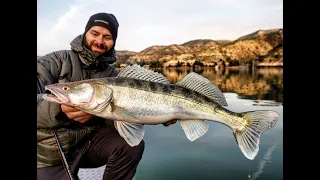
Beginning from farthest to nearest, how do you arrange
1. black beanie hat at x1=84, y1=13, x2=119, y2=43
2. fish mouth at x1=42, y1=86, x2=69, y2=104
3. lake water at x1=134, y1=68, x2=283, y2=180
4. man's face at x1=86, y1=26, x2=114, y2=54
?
lake water at x1=134, y1=68, x2=283, y2=180 < black beanie hat at x1=84, y1=13, x2=119, y2=43 < man's face at x1=86, y1=26, x2=114, y2=54 < fish mouth at x1=42, y1=86, x2=69, y2=104

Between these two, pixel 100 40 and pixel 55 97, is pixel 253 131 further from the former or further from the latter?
pixel 100 40

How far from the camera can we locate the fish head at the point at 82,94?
2123 mm

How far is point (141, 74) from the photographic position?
2338 millimetres

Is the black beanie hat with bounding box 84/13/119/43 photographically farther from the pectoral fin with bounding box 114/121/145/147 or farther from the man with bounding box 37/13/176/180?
the pectoral fin with bounding box 114/121/145/147

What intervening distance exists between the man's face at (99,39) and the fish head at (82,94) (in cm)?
109

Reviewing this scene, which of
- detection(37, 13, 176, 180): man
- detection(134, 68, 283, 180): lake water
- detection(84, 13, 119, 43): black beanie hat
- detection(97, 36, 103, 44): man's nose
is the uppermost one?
detection(84, 13, 119, 43): black beanie hat

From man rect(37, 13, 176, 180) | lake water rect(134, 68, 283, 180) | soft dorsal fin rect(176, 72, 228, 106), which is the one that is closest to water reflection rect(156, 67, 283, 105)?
lake water rect(134, 68, 283, 180)

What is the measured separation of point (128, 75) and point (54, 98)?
60cm

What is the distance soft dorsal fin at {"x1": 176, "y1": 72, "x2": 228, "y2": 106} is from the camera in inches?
95.2

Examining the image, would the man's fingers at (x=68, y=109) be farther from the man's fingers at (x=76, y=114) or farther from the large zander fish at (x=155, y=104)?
the large zander fish at (x=155, y=104)
